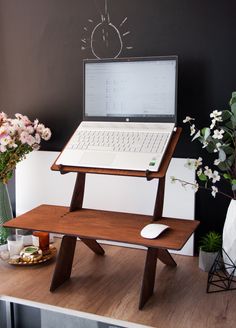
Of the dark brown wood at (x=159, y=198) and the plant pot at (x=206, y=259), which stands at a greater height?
the dark brown wood at (x=159, y=198)

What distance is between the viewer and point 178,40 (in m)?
1.88

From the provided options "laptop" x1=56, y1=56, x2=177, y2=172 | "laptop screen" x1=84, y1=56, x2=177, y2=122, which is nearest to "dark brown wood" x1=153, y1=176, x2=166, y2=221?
"laptop" x1=56, y1=56, x2=177, y2=172

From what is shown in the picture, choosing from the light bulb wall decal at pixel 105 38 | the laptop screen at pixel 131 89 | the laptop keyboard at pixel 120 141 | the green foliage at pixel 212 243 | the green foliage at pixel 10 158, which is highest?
the light bulb wall decal at pixel 105 38

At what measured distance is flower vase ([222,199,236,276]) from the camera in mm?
1677

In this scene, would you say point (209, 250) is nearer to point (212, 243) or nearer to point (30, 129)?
point (212, 243)

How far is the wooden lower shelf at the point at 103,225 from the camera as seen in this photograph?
1439 mm

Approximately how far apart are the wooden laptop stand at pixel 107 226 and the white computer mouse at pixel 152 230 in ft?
0.05

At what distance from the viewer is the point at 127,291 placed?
1617 millimetres

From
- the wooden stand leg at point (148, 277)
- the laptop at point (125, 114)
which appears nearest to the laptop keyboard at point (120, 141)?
the laptop at point (125, 114)

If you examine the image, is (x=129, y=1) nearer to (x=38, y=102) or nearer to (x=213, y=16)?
(x=213, y=16)

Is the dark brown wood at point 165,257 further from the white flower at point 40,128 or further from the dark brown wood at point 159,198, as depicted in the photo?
the white flower at point 40,128

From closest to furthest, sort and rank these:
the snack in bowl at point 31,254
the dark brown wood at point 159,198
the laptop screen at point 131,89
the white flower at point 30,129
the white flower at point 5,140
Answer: the dark brown wood at point 159,198 < the laptop screen at point 131,89 < the snack in bowl at point 31,254 < the white flower at point 5,140 < the white flower at point 30,129

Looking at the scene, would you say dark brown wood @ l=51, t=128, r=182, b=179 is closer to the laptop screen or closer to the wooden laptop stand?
the wooden laptop stand

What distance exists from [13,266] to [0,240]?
25cm
